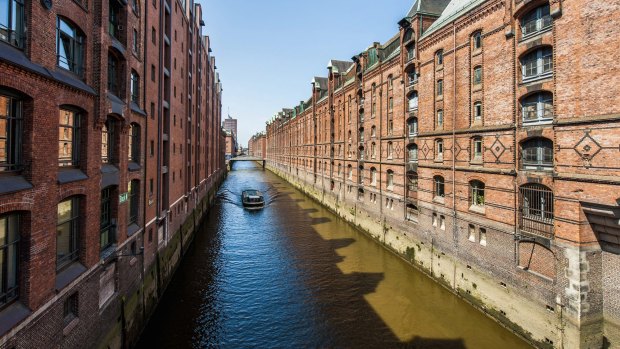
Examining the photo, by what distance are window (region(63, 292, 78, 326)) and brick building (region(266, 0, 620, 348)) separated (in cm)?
1571

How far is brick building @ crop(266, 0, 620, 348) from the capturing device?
11.3m

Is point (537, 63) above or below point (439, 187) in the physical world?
above

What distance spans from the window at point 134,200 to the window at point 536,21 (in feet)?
59.9

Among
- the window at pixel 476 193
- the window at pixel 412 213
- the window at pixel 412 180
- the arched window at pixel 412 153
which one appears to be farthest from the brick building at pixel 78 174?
the arched window at pixel 412 153

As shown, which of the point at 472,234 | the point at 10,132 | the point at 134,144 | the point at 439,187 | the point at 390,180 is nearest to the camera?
the point at 10,132

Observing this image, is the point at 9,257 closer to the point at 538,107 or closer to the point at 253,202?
the point at 538,107

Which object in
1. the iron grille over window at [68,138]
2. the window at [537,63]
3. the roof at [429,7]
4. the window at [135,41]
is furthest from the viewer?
the roof at [429,7]

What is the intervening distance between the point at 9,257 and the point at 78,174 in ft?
10.9

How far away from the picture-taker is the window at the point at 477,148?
669 inches

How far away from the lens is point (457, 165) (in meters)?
18.4

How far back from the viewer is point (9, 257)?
284 inches

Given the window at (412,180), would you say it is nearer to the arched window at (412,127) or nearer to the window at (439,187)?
the window at (439,187)

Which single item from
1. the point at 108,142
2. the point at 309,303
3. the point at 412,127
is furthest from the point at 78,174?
the point at 412,127

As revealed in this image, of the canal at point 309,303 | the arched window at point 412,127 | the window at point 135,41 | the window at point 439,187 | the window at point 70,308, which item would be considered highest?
the window at point 135,41
